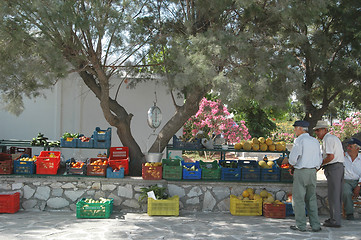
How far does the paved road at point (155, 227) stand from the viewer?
5516 mm

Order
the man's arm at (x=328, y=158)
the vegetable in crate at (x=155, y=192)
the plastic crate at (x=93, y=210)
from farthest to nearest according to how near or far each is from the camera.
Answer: the vegetable in crate at (x=155, y=192) → the plastic crate at (x=93, y=210) → the man's arm at (x=328, y=158)

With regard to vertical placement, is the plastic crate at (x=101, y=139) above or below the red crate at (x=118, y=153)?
above

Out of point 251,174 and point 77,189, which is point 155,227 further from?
point 251,174

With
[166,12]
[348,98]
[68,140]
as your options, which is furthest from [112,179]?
[348,98]

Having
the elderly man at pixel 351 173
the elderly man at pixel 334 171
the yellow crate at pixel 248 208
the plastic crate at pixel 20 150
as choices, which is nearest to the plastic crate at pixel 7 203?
the plastic crate at pixel 20 150

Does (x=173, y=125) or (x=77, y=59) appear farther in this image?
(x=173, y=125)

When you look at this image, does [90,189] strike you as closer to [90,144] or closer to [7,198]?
[90,144]

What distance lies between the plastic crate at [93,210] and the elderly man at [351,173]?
14.3 ft

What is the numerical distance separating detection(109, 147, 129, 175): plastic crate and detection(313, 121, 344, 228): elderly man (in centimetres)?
369

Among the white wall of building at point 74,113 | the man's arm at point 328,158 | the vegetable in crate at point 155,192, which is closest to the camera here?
the man's arm at point 328,158

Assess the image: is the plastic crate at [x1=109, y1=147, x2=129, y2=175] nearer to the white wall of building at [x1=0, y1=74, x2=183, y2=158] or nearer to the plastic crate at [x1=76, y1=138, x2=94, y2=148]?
the plastic crate at [x1=76, y1=138, x2=94, y2=148]

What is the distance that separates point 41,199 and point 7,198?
2.05 ft

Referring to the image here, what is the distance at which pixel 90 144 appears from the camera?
725 cm

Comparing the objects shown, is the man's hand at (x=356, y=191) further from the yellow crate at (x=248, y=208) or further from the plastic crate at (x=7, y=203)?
the plastic crate at (x=7, y=203)
